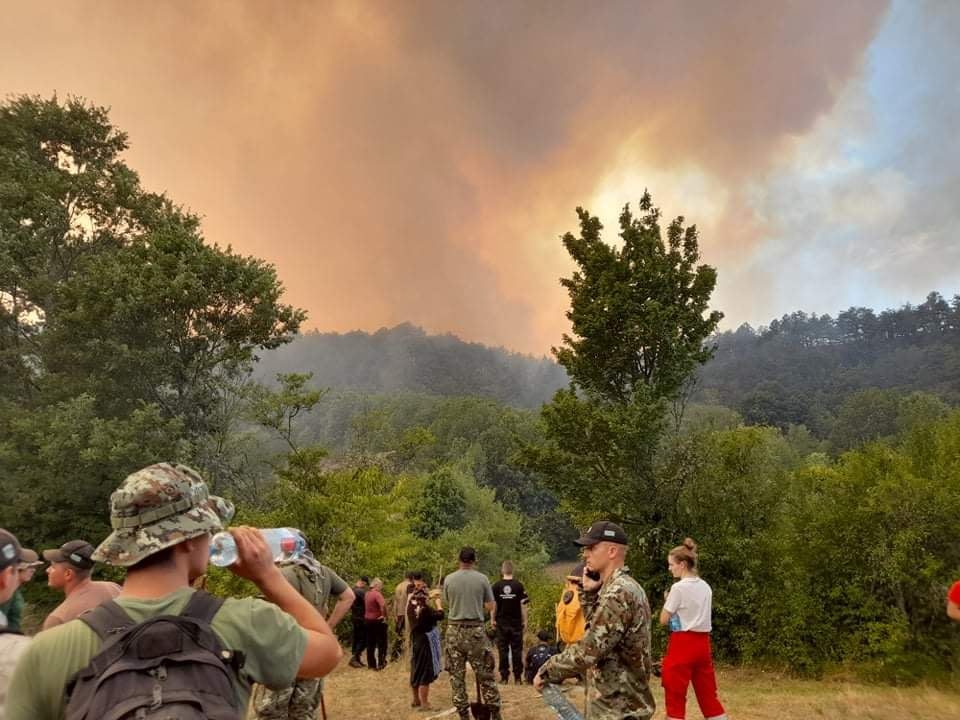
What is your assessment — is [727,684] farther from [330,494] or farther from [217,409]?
[217,409]

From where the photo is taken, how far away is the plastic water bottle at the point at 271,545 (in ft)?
6.13

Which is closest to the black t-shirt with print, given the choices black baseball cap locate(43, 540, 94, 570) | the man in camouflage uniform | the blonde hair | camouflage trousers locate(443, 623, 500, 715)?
camouflage trousers locate(443, 623, 500, 715)

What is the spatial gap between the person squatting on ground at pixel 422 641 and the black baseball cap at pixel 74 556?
4.78 m

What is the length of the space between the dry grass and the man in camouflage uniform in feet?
13.8

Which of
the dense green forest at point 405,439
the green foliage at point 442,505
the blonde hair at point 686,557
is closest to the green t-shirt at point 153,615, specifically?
the blonde hair at point 686,557

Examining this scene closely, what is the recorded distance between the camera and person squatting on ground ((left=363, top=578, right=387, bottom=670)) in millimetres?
12562

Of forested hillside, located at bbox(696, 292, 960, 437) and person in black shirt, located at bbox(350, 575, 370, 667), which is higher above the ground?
forested hillside, located at bbox(696, 292, 960, 437)

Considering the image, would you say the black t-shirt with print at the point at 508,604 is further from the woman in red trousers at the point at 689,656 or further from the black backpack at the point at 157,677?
the black backpack at the point at 157,677

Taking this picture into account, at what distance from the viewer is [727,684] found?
11.9 metres

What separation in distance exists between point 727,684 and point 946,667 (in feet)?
13.7

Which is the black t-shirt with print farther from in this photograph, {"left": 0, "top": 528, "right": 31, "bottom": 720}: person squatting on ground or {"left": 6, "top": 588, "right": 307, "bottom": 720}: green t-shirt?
{"left": 6, "top": 588, "right": 307, "bottom": 720}: green t-shirt

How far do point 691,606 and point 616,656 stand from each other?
1.89m

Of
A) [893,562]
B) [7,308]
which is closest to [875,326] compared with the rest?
[893,562]

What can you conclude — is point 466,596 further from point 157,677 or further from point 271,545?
point 157,677
